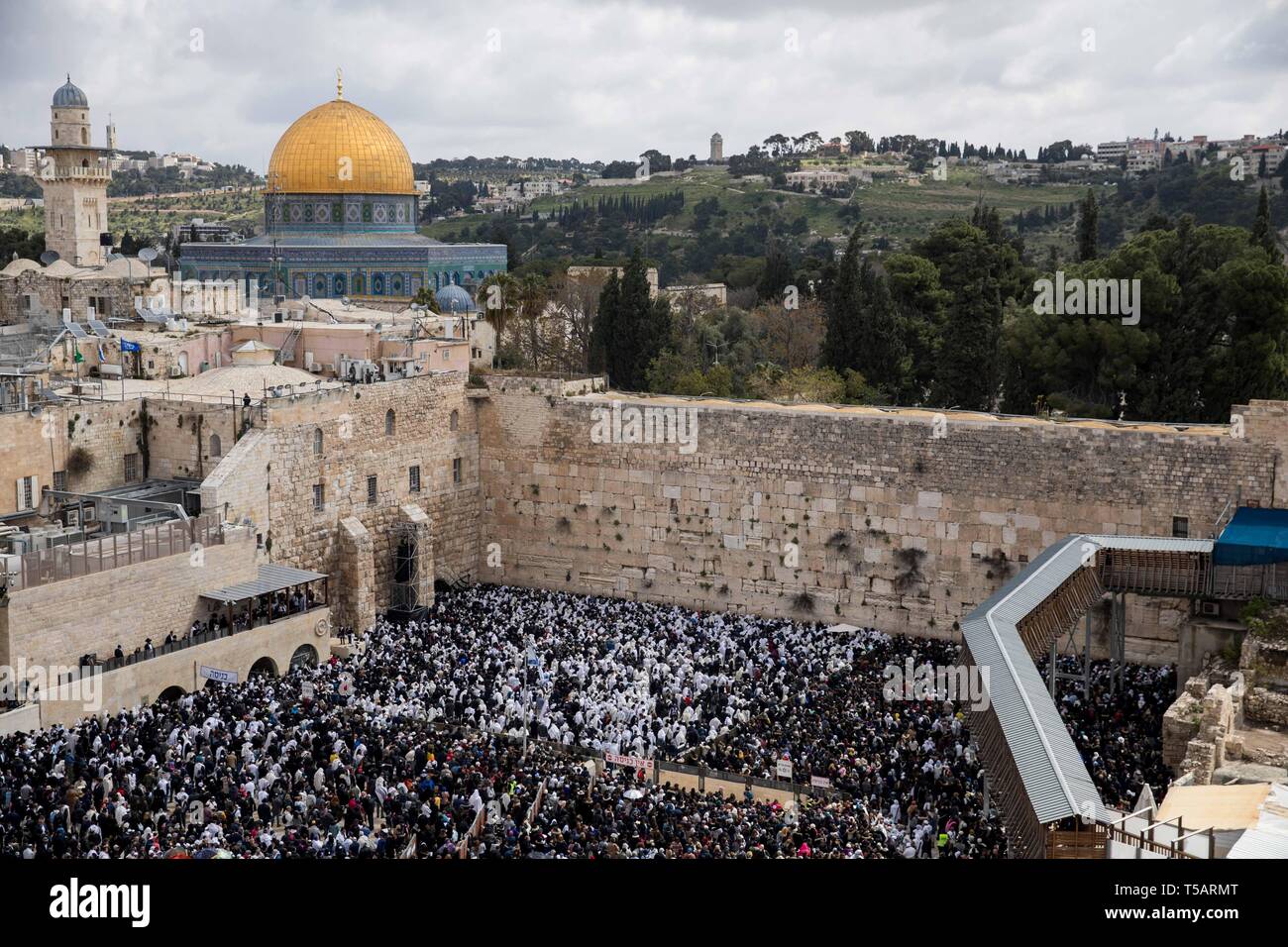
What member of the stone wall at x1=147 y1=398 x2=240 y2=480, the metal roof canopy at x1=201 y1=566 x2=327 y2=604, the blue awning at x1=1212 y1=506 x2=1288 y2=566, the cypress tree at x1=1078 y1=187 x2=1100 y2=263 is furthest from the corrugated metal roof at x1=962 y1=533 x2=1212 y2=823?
the cypress tree at x1=1078 y1=187 x2=1100 y2=263

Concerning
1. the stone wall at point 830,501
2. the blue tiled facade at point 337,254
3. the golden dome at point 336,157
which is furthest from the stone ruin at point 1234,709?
the golden dome at point 336,157

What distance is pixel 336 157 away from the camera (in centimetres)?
4825

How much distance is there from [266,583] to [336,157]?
2804cm

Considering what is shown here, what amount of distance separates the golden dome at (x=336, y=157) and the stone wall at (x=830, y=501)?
21980 millimetres

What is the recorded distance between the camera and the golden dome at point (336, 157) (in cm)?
4834

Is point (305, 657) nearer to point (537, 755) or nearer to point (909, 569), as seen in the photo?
point (537, 755)

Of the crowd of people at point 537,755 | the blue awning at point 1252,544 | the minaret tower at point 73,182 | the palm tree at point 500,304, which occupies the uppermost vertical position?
the minaret tower at point 73,182

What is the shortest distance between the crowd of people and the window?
16.6 ft

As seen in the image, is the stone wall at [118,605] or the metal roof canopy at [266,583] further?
the metal roof canopy at [266,583]

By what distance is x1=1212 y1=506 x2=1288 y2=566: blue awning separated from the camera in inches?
808

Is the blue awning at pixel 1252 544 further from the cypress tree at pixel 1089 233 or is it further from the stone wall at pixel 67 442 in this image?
the stone wall at pixel 67 442

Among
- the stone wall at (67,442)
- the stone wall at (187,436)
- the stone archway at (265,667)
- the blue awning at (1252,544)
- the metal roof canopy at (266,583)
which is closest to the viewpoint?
the blue awning at (1252,544)
